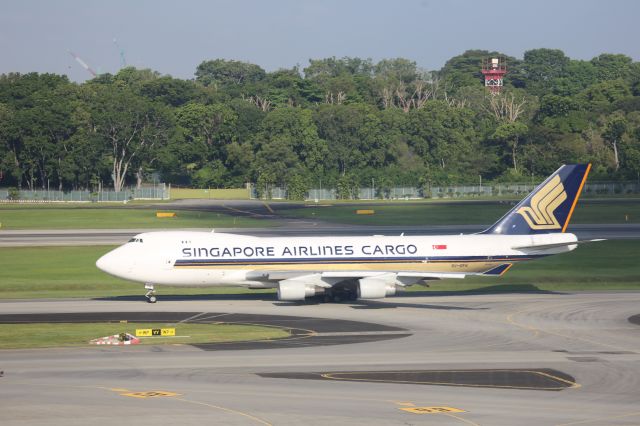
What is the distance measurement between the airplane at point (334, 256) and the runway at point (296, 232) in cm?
2844

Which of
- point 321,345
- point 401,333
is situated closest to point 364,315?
point 401,333

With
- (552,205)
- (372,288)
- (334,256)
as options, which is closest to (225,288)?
(334,256)

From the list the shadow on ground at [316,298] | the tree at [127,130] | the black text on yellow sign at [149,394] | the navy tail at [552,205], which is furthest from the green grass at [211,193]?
the black text on yellow sign at [149,394]

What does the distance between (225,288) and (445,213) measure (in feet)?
178

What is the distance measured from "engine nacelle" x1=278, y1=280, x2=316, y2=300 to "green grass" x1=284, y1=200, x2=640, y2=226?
50.6 metres

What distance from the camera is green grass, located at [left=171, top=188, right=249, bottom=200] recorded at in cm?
16850

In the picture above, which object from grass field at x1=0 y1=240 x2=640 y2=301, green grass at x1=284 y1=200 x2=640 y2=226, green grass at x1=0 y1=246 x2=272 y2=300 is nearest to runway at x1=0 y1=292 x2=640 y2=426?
grass field at x1=0 y1=240 x2=640 y2=301

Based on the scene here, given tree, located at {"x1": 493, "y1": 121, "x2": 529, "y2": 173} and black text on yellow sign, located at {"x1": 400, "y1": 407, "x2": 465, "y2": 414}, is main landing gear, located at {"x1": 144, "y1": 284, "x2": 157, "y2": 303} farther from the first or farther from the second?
tree, located at {"x1": 493, "y1": 121, "x2": 529, "y2": 173}

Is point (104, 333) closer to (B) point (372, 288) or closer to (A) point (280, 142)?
(B) point (372, 288)

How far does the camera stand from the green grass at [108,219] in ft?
339

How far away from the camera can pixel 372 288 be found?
166 ft

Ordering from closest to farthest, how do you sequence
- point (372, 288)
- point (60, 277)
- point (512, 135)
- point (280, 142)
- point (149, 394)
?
point (149, 394)
point (372, 288)
point (60, 277)
point (512, 135)
point (280, 142)

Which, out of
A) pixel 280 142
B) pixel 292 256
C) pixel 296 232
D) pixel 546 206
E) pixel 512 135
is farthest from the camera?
pixel 280 142

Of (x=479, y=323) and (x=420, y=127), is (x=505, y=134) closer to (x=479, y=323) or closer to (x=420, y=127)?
(x=420, y=127)
